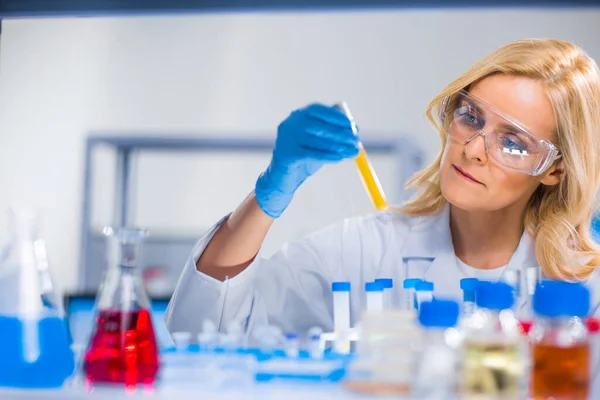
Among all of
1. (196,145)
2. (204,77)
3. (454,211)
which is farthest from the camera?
(204,77)

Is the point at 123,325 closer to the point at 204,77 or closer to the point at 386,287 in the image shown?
the point at 386,287

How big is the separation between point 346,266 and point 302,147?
43 centimetres

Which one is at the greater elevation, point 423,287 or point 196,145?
point 196,145

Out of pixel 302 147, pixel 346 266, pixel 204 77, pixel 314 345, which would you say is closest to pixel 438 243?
pixel 346 266

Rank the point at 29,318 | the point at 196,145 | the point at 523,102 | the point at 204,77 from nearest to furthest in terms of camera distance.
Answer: the point at 29,318 < the point at 523,102 < the point at 196,145 < the point at 204,77

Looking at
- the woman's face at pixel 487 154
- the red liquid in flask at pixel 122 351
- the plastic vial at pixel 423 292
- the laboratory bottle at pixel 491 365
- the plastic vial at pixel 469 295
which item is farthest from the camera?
the woman's face at pixel 487 154

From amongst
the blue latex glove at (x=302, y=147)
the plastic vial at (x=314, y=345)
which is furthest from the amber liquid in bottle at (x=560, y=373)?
the blue latex glove at (x=302, y=147)

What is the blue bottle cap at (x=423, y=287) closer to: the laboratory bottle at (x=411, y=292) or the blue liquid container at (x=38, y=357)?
the laboratory bottle at (x=411, y=292)

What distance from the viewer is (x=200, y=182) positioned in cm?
514

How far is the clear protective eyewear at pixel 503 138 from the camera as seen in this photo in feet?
4.65

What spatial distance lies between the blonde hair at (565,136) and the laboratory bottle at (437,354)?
2.67 ft

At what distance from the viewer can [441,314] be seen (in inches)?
30.6

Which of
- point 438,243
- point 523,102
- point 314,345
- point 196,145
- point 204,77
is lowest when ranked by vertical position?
point 314,345

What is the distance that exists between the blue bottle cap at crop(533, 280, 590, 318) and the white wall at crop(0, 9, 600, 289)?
4101 mm
